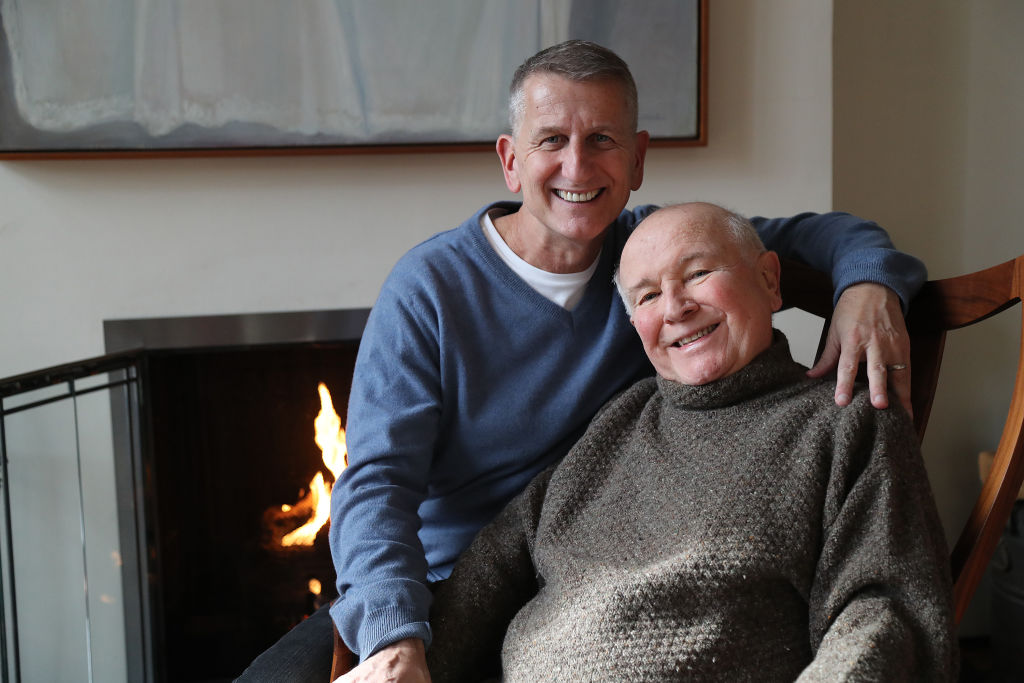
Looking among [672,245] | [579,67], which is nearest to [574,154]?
[579,67]

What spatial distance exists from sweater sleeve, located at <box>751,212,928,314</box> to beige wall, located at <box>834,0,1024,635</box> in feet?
3.17

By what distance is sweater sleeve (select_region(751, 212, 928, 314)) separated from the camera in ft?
3.78

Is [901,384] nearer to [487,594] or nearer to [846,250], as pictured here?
[846,250]

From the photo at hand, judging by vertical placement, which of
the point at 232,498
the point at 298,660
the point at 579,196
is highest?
the point at 579,196

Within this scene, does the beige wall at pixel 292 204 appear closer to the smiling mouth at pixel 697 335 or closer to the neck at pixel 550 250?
the neck at pixel 550 250

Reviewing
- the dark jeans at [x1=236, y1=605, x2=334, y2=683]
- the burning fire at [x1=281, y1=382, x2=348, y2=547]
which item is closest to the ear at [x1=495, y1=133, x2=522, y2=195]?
the dark jeans at [x1=236, y1=605, x2=334, y2=683]

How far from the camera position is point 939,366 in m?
1.16

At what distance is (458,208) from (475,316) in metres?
0.68

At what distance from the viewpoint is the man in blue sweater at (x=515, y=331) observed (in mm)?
1149

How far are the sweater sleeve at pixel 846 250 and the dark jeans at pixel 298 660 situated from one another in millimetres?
906

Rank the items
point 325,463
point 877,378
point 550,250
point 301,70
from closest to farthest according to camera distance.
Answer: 1. point 877,378
2. point 550,250
3. point 301,70
4. point 325,463

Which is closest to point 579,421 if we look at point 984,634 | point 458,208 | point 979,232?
point 458,208

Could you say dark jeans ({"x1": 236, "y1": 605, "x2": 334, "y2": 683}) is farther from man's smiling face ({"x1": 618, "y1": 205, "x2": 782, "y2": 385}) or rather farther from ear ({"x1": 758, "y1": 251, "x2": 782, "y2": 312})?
ear ({"x1": 758, "y1": 251, "x2": 782, "y2": 312})

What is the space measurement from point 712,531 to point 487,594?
1.14 ft
